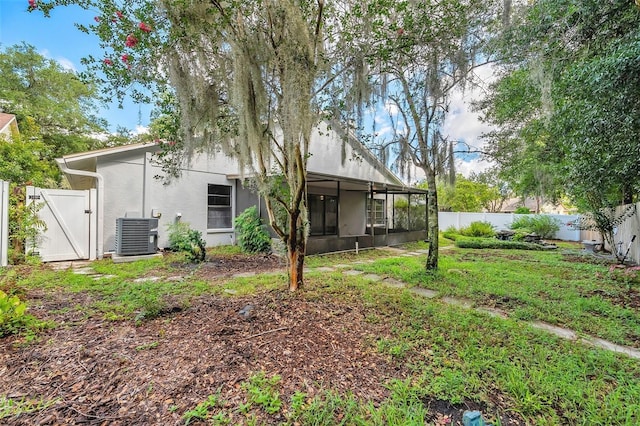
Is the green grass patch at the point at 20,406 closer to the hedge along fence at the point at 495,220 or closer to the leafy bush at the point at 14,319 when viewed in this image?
the leafy bush at the point at 14,319

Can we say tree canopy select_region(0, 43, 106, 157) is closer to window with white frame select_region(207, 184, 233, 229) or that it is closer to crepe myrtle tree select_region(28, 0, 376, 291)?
window with white frame select_region(207, 184, 233, 229)

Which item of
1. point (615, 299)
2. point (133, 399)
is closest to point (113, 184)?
point (133, 399)

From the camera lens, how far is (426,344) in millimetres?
2756

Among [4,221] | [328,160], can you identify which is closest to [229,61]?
[4,221]

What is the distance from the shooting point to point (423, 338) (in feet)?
9.43

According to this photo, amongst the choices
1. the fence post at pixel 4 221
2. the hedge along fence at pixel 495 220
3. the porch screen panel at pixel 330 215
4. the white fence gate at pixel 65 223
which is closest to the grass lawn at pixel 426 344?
the fence post at pixel 4 221

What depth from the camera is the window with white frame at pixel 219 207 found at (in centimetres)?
942

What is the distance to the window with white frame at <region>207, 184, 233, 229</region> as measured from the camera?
9.42 meters

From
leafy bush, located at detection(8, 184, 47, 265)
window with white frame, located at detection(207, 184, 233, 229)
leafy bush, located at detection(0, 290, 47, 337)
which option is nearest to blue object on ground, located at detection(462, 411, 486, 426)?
leafy bush, located at detection(0, 290, 47, 337)

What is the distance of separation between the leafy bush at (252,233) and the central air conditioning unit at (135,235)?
2323 mm

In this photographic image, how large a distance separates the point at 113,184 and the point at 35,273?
3091 millimetres

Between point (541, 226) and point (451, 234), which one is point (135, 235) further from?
A: point (541, 226)

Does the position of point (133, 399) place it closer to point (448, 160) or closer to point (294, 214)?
point (294, 214)

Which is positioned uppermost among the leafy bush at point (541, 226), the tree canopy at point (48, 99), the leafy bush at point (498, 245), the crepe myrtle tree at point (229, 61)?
the tree canopy at point (48, 99)
